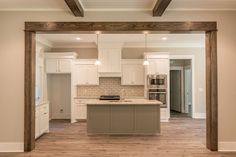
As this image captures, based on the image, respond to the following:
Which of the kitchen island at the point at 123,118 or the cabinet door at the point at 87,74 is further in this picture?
the cabinet door at the point at 87,74

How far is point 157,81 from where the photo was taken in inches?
358

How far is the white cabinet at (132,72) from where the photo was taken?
30.7ft

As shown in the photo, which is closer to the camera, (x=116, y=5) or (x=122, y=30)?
(x=116, y=5)

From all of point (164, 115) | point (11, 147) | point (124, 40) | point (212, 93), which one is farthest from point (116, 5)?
point (164, 115)

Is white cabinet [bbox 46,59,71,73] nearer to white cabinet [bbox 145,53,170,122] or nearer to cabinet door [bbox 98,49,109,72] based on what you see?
cabinet door [bbox 98,49,109,72]

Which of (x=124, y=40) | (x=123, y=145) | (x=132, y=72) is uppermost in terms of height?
(x=124, y=40)

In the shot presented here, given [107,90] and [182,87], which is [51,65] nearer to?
→ [107,90]

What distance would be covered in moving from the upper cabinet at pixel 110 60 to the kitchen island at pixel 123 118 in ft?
8.94

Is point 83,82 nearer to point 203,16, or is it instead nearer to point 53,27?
point 53,27

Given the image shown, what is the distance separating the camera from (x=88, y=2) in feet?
15.6

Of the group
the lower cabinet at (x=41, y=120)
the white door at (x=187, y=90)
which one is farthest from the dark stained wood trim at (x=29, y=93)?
the white door at (x=187, y=90)

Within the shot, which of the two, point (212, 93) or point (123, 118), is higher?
point (212, 93)

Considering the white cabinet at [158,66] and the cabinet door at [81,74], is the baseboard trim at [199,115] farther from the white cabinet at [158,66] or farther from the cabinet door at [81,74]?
the cabinet door at [81,74]

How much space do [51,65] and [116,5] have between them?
192 inches
